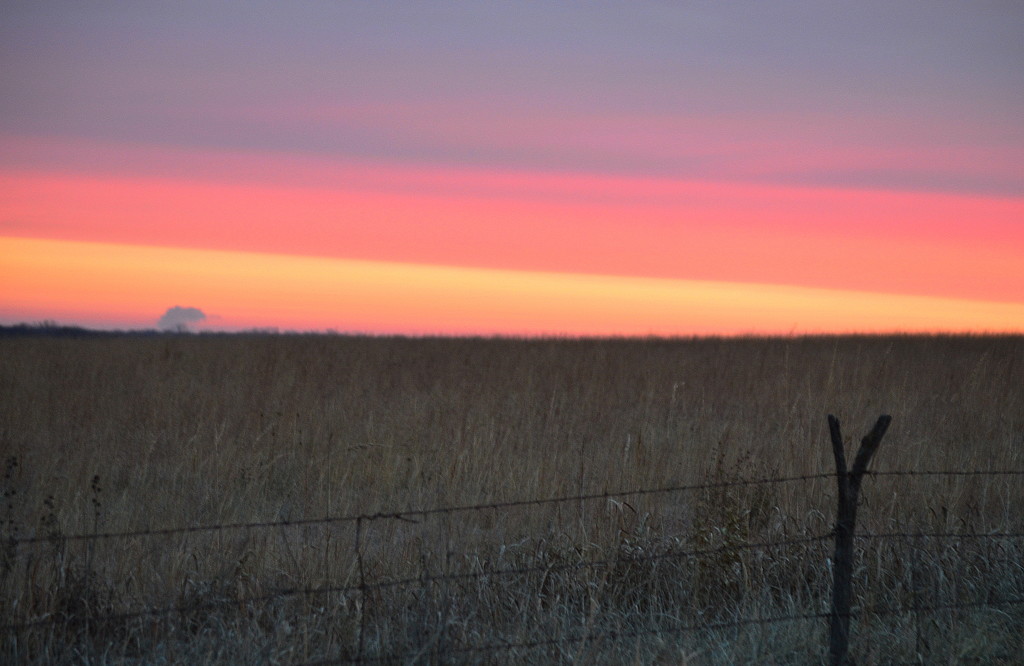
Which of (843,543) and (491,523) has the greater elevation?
(843,543)

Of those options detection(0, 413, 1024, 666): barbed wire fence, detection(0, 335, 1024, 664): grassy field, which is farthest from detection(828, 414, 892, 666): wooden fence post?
detection(0, 335, 1024, 664): grassy field

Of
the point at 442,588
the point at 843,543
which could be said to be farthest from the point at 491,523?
the point at 843,543

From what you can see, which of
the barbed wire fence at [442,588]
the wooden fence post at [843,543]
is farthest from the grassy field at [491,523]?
the wooden fence post at [843,543]

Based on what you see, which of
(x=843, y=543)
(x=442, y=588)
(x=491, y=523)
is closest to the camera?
(x=843, y=543)

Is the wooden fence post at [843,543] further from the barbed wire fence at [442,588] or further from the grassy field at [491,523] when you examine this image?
the grassy field at [491,523]

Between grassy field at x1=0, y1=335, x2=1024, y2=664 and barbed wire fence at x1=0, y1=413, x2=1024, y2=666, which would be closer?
barbed wire fence at x1=0, y1=413, x2=1024, y2=666

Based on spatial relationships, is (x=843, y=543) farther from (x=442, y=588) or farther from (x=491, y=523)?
(x=491, y=523)

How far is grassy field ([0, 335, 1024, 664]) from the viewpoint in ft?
13.1

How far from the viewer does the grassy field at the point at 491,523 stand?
157 inches

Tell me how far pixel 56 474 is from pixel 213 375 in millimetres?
6767

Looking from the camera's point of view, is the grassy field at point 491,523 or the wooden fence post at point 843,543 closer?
the wooden fence post at point 843,543

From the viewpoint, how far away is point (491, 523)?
604 cm

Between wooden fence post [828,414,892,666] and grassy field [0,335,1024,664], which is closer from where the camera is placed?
→ wooden fence post [828,414,892,666]

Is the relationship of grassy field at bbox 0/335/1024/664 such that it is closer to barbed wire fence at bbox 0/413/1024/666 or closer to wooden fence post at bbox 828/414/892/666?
barbed wire fence at bbox 0/413/1024/666
